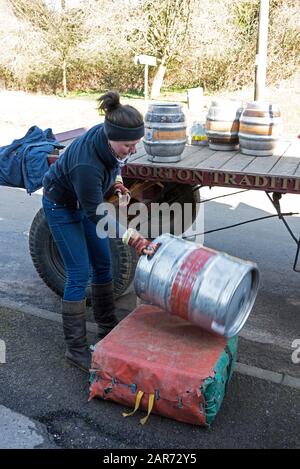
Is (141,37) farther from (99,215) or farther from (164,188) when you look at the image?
(99,215)

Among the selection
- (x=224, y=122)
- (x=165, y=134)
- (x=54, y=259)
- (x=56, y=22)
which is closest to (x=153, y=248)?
(x=165, y=134)

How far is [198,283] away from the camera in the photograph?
2959 millimetres

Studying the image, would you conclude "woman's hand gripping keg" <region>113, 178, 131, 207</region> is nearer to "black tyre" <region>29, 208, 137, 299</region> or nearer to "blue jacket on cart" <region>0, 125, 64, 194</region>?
"blue jacket on cart" <region>0, 125, 64, 194</region>

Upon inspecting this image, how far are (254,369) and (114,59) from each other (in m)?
18.8

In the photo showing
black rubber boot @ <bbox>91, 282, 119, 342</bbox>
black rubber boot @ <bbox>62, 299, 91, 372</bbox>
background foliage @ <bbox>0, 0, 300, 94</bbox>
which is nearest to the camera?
black rubber boot @ <bbox>62, 299, 91, 372</bbox>

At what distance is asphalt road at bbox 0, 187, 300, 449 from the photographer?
2924mm

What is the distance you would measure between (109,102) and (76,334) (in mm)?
1585

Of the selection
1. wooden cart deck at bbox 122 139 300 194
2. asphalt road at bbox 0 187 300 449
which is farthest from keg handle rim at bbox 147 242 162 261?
wooden cart deck at bbox 122 139 300 194

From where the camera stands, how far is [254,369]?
3.56 metres

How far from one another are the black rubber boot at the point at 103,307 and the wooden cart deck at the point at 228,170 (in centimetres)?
102

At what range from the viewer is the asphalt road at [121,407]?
9.59ft

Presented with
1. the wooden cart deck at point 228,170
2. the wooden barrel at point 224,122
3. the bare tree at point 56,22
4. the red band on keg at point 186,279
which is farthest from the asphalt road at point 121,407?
the bare tree at point 56,22

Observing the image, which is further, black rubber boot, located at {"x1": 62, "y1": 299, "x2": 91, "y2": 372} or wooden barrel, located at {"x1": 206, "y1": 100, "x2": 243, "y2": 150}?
wooden barrel, located at {"x1": 206, "y1": 100, "x2": 243, "y2": 150}

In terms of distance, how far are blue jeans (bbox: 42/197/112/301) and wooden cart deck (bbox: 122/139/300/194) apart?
34.8 inches
